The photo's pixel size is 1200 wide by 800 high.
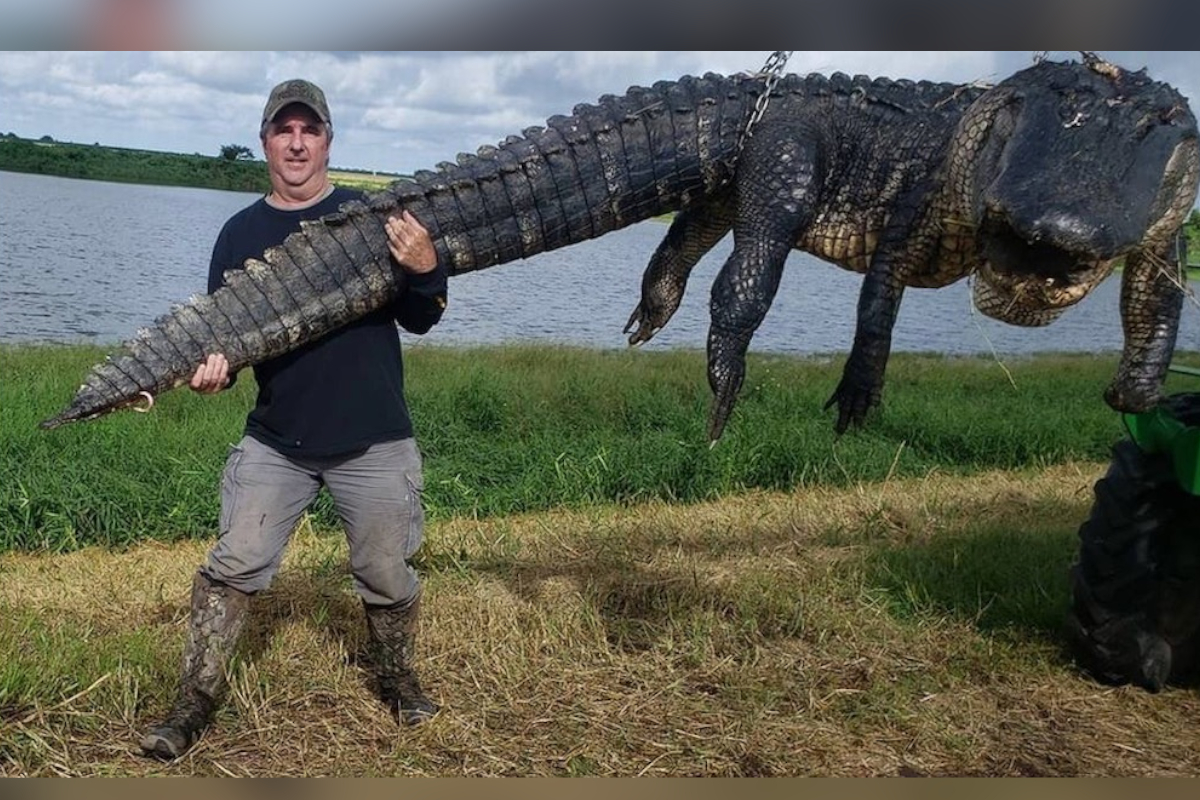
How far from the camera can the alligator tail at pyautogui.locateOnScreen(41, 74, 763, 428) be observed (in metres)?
3.54

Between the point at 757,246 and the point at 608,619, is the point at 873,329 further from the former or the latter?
the point at 608,619

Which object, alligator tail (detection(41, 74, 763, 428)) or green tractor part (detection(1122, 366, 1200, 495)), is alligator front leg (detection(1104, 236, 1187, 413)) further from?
alligator tail (detection(41, 74, 763, 428))

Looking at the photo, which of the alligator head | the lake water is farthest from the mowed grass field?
the lake water

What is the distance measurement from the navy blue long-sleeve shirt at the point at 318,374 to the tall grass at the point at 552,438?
142 inches

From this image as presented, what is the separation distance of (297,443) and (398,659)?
1.00 m

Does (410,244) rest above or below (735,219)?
below

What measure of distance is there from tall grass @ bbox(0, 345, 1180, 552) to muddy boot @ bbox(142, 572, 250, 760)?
3.45 m

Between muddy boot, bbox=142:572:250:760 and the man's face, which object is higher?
the man's face

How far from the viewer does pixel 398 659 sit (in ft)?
13.9

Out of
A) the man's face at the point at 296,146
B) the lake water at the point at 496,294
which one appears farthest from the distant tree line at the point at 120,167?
the man's face at the point at 296,146

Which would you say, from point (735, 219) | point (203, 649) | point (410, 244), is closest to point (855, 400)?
point (735, 219)

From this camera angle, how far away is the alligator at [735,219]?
348 centimetres

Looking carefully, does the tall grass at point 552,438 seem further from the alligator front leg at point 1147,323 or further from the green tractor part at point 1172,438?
the alligator front leg at point 1147,323

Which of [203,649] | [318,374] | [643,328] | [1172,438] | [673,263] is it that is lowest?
[203,649]
